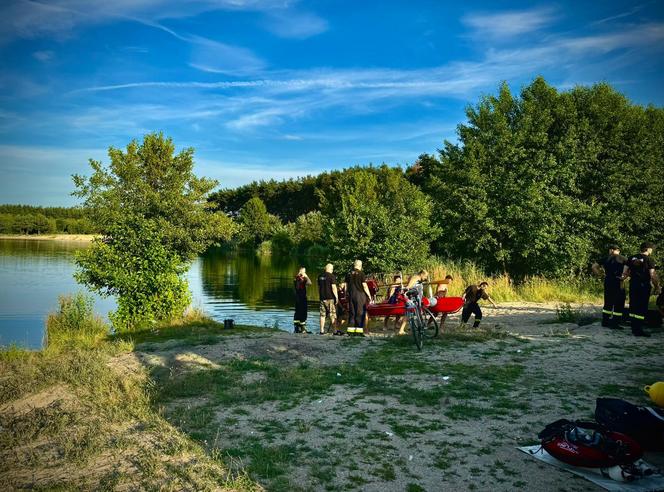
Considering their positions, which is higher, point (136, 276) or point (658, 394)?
point (136, 276)

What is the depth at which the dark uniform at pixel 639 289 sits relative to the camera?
12.0 meters

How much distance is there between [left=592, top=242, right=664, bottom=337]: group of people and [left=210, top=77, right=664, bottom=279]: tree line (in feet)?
42.0

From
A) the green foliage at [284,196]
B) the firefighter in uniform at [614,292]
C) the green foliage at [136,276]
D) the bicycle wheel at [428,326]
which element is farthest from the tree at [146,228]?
the green foliage at [284,196]

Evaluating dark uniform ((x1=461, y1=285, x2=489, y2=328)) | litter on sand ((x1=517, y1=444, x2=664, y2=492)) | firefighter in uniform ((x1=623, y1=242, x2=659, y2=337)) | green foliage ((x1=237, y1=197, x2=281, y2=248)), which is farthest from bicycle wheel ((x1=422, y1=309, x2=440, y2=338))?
green foliage ((x1=237, y1=197, x2=281, y2=248))

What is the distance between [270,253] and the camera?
81812 millimetres

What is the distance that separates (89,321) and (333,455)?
Answer: 13.7 metres

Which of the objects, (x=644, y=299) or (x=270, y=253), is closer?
(x=644, y=299)

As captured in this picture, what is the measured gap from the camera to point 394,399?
761 centimetres

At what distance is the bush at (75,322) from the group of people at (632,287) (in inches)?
572

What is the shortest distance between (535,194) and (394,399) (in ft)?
68.8

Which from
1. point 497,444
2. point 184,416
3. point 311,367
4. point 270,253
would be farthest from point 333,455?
point 270,253

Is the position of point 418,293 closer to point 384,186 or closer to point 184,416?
point 184,416

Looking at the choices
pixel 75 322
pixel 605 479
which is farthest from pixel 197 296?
pixel 605 479

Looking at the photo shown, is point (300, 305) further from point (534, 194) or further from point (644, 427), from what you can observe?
point (534, 194)
